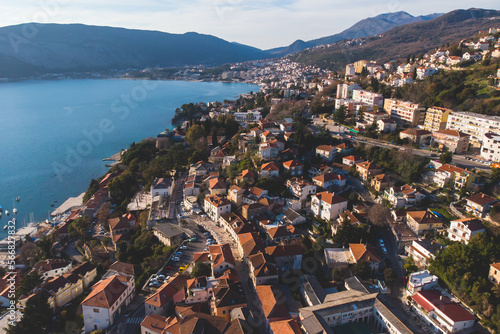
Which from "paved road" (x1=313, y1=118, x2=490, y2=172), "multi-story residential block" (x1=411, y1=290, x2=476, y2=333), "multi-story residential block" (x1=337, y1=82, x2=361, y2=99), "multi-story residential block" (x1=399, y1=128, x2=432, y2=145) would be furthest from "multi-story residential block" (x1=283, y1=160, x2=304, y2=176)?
"multi-story residential block" (x1=337, y1=82, x2=361, y2=99)

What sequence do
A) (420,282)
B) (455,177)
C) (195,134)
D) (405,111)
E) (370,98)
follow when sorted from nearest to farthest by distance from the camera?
(420,282)
(455,177)
(405,111)
(370,98)
(195,134)

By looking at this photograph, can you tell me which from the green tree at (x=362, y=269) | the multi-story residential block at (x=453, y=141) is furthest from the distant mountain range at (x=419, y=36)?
the green tree at (x=362, y=269)

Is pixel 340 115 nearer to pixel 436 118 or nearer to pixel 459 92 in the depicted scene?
pixel 436 118

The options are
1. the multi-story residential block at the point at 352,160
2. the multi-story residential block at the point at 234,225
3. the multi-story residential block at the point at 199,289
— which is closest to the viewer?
the multi-story residential block at the point at 199,289

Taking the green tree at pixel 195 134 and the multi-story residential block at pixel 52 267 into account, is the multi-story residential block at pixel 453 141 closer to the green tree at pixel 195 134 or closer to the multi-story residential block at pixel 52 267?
the green tree at pixel 195 134

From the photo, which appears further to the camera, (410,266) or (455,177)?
(455,177)

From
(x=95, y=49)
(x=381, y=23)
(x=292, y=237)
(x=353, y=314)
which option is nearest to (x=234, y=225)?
(x=292, y=237)

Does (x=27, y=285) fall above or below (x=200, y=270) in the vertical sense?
below

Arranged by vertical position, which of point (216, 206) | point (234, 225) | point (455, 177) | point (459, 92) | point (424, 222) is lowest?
point (234, 225)
